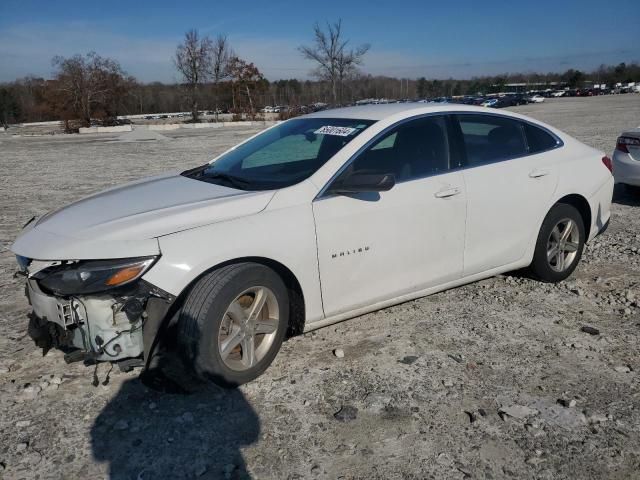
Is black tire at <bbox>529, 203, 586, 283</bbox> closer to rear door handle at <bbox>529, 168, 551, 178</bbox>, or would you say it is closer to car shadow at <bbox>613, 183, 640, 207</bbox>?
rear door handle at <bbox>529, 168, 551, 178</bbox>

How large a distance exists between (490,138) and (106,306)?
3.11m

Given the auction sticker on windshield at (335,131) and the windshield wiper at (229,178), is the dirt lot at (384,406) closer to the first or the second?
the windshield wiper at (229,178)

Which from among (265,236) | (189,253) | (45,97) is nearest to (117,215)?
(189,253)

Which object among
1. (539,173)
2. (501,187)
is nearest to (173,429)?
(501,187)

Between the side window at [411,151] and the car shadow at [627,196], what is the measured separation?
522 cm

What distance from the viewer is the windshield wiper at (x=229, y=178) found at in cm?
376

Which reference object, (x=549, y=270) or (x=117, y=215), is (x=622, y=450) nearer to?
(x=549, y=270)

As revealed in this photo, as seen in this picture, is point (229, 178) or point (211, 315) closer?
point (211, 315)

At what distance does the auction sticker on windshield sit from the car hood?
82 cm

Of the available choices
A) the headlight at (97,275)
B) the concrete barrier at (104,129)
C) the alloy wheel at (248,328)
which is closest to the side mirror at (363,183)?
the alloy wheel at (248,328)

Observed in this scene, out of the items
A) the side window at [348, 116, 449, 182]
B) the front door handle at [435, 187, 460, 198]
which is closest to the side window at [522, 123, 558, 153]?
the side window at [348, 116, 449, 182]

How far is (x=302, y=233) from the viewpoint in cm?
337

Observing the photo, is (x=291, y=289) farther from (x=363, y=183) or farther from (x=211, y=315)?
(x=363, y=183)

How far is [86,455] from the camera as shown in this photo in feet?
9.01
